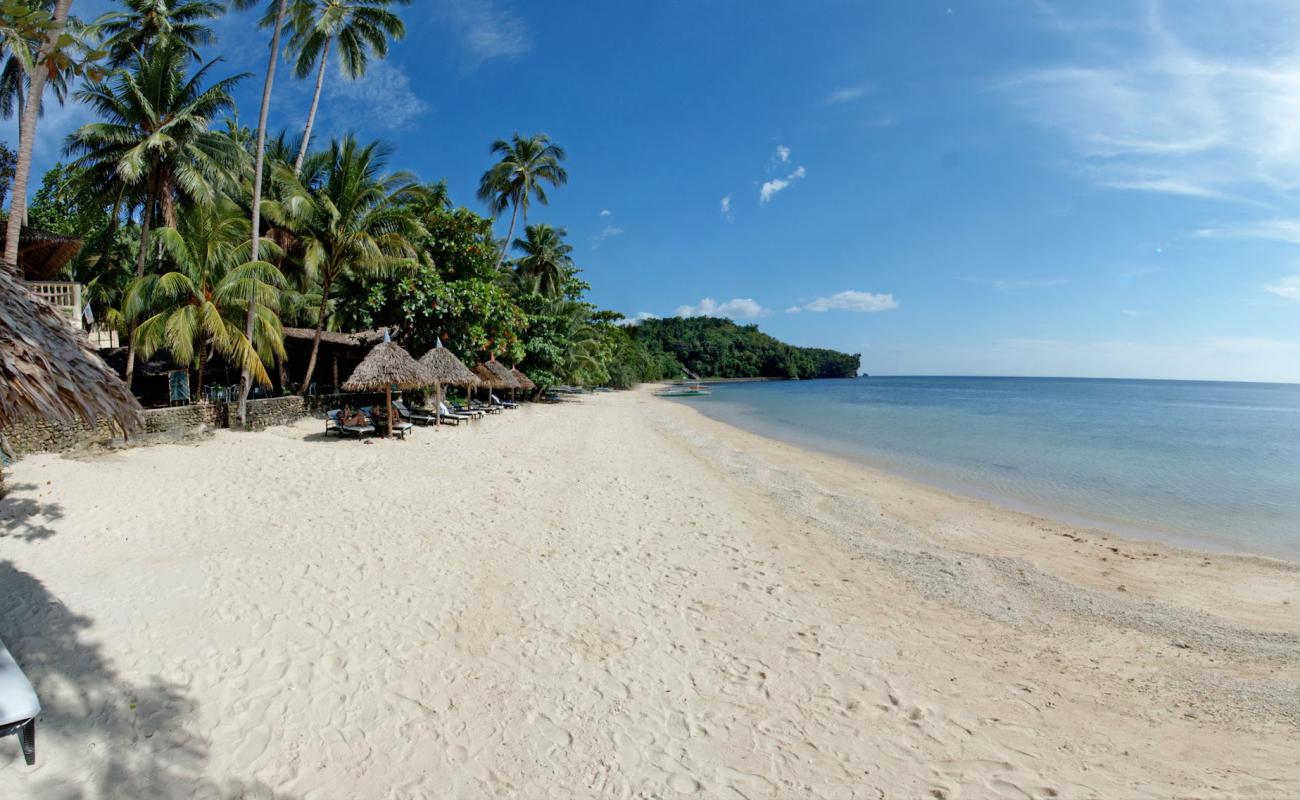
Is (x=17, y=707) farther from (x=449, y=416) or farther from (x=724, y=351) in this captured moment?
(x=724, y=351)

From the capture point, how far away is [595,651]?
13.8ft

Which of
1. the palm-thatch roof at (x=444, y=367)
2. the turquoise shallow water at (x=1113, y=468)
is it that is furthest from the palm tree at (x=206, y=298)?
the turquoise shallow water at (x=1113, y=468)

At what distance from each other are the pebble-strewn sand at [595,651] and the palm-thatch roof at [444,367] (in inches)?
246

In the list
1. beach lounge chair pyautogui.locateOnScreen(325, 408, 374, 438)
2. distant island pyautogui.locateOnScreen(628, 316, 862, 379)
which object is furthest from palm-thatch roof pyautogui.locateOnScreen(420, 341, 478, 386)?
distant island pyautogui.locateOnScreen(628, 316, 862, 379)

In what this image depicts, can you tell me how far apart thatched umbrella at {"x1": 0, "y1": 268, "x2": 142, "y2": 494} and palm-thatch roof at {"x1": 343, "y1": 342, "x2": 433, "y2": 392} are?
765 cm

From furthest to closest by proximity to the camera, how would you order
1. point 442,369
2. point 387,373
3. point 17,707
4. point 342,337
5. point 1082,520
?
point 342,337 → point 442,369 → point 387,373 → point 1082,520 → point 17,707

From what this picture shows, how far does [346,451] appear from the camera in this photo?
10.4 meters

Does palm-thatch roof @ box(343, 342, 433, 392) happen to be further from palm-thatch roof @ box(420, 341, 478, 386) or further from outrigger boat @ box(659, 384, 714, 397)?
outrigger boat @ box(659, 384, 714, 397)

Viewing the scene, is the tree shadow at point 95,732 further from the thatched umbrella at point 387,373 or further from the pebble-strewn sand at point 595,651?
the thatched umbrella at point 387,373

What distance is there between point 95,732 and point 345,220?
562 inches

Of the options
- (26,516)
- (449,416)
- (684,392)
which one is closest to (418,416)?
(449,416)

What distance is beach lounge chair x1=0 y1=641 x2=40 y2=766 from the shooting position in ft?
8.05

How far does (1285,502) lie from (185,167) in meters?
24.5

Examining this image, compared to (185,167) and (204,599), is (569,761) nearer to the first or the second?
(204,599)
